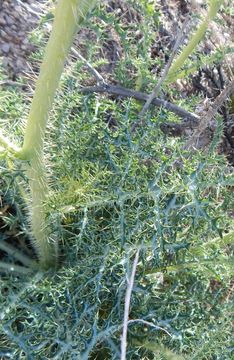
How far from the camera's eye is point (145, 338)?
66.6 inches

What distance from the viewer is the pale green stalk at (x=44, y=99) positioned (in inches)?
43.8

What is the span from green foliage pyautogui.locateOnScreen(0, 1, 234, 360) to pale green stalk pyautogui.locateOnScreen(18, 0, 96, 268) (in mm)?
37

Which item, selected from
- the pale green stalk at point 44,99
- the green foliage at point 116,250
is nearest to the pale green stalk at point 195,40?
the green foliage at point 116,250

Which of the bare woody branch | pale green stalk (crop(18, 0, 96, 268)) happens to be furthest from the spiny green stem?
the bare woody branch

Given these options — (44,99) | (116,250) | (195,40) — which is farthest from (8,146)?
(195,40)

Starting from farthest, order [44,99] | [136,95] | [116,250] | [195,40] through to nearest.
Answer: [136,95] → [195,40] → [116,250] → [44,99]

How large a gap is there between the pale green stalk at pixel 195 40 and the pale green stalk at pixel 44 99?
83 cm

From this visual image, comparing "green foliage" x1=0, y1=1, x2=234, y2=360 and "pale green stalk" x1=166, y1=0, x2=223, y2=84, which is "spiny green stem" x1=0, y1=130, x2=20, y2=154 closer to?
"green foliage" x1=0, y1=1, x2=234, y2=360

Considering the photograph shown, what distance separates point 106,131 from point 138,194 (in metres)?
0.28

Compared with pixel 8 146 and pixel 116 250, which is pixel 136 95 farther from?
pixel 8 146

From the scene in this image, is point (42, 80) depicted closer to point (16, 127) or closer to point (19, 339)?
point (16, 127)

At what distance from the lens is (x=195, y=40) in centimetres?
202

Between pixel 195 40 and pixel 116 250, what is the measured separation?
855 millimetres

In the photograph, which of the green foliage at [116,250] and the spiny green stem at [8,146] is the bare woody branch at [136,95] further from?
the spiny green stem at [8,146]
